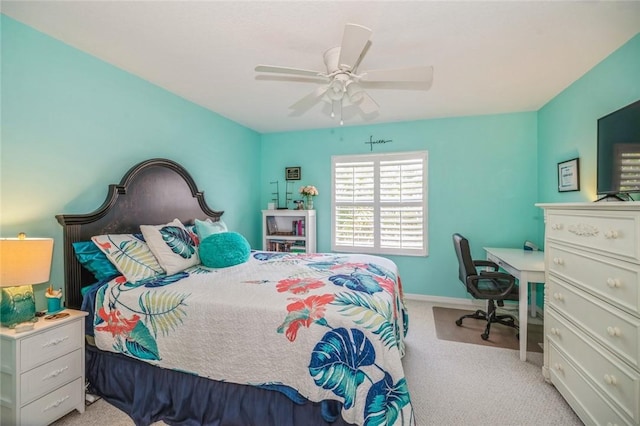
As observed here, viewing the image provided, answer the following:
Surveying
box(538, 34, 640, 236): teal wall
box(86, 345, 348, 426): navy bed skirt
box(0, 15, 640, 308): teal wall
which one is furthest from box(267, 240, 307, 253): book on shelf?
box(538, 34, 640, 236): teal wall

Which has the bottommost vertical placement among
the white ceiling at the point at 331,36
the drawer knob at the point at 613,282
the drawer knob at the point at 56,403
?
the drawer knob at the point at 56,403

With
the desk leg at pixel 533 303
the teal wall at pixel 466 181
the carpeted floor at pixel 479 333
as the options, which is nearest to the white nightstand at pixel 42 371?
the carpeted floor at pixel 479 333

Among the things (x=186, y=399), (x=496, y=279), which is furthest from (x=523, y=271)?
(x=186, y=399)

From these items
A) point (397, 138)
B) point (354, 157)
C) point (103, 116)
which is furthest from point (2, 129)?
point (397, 138)

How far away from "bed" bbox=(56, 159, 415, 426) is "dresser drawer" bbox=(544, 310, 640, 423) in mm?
1050

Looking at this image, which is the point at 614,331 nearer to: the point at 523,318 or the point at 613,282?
the point at 613,282

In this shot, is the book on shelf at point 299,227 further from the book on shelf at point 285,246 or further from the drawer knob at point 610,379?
the drawer knob at point 610,379

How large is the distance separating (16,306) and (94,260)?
0.49 metres

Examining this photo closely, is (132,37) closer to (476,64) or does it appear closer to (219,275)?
(219,275)

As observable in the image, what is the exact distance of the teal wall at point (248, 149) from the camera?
198 centimetres

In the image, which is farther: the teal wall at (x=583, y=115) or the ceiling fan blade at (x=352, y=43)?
the teal wall at (x=583, y=115)

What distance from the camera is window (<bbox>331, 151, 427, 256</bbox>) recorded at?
4.12 metres

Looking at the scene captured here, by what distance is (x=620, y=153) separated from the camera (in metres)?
1.96

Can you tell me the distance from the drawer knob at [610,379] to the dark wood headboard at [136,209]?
3345mm
